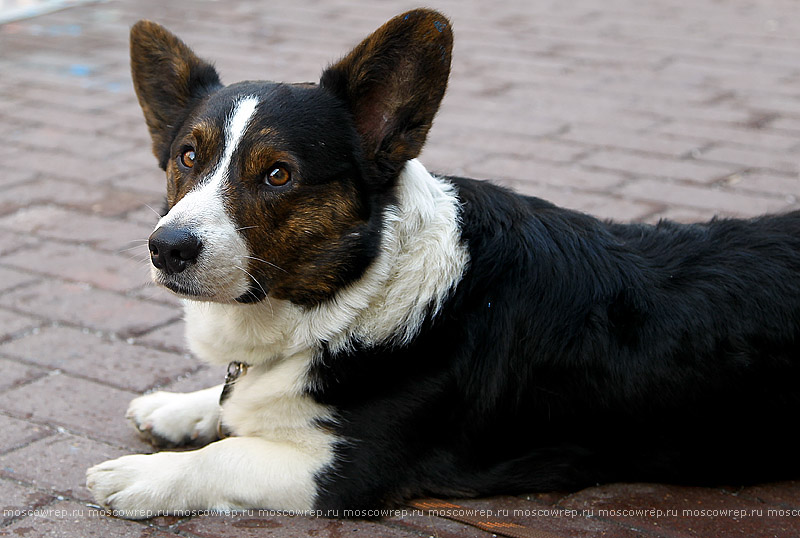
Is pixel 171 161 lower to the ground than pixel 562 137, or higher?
higher

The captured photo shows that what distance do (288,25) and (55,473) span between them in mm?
6014

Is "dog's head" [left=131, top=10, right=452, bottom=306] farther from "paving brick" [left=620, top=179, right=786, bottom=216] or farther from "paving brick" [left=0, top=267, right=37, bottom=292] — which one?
"paving brick" [left=620, top=179, right=786, bottom=216]

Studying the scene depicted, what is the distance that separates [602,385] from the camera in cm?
279

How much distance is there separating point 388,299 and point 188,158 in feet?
2.26

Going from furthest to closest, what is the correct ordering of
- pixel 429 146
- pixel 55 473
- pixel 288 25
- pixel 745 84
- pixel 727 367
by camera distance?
1. pixel 288 25
2. pixel 745 84
3. pixel 429 146
4. pixel 55 473
5. pixel 727 367

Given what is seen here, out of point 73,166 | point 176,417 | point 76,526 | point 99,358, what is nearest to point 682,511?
point 176,417

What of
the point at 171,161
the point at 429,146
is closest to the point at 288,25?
the point at 429,146

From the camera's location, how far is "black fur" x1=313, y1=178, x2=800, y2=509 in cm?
277

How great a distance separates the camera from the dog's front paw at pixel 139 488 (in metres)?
2.74

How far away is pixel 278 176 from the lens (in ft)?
9.14

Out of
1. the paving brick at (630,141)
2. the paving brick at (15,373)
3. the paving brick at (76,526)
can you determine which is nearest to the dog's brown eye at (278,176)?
the paving brick at (76,526)

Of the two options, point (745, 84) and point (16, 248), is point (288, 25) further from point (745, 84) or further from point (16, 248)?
point (16, 248)

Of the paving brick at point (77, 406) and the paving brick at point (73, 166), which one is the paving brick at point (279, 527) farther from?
the paving brick at point (73, 166)

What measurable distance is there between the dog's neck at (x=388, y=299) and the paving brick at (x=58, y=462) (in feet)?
1.87
